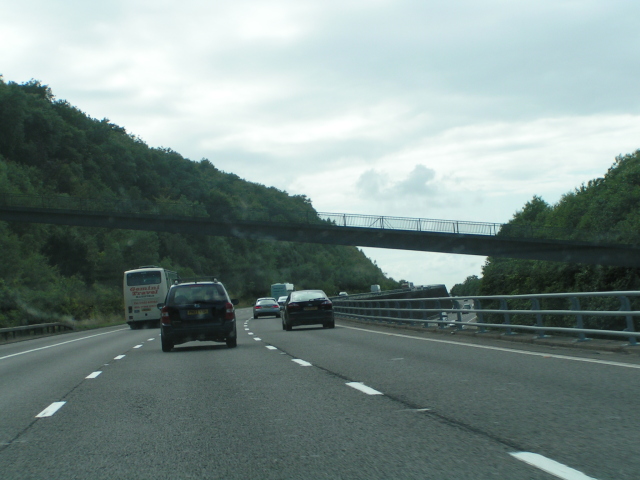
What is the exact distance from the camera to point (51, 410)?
29.4 ft

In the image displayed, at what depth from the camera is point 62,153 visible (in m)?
109

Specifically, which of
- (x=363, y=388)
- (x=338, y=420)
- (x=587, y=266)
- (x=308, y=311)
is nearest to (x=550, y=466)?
(x=338, y=420)

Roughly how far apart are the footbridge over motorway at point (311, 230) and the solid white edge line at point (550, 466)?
143ft

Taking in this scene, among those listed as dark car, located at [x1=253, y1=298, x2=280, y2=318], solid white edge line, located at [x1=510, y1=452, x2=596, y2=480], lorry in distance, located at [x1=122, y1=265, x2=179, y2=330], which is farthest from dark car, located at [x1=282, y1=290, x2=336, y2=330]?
dark car, located at [x1=253, y1=298, x2=280, y2=318]

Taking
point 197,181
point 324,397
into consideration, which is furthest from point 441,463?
point 197,181

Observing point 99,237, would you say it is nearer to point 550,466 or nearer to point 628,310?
point 628,310

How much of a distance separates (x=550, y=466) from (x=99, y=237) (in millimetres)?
100246

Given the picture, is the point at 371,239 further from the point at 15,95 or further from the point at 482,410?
the point at 15,95

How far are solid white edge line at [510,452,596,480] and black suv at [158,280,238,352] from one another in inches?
519

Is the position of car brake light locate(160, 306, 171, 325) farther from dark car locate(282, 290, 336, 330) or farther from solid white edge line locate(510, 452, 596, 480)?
solid white edge line locate(510, 452, 596, 480)

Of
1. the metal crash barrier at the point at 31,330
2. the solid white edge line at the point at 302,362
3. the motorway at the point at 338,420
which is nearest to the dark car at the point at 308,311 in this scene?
the metal crash barrier at the point at 31,330

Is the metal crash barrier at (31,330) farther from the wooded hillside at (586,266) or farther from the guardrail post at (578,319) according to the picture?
the wooded hillside at (586,266)

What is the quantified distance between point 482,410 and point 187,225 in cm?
4834

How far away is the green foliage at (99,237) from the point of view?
6706cm
